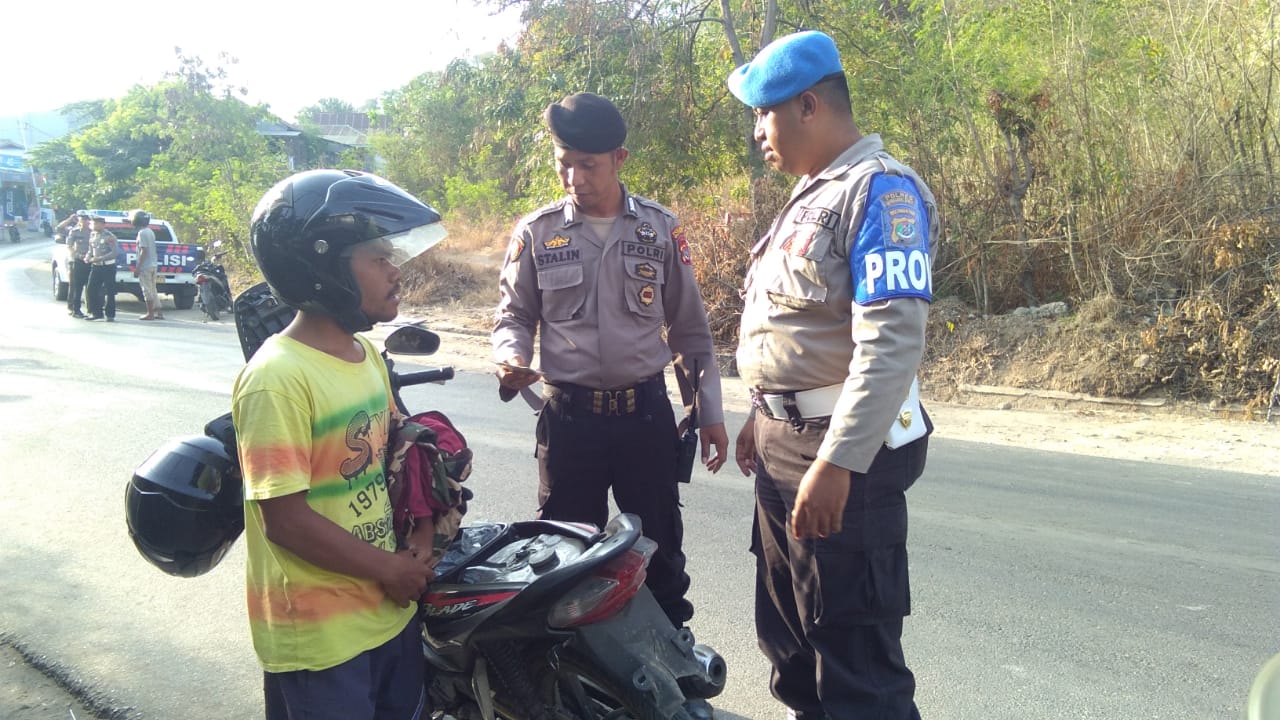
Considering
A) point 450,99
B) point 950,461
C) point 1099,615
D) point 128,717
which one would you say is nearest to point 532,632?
point 128,717

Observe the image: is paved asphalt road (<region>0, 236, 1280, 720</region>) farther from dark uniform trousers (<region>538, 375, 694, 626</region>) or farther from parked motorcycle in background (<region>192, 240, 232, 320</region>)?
parked motorcycle in background (<region>192, 240, 232, 320</region>)

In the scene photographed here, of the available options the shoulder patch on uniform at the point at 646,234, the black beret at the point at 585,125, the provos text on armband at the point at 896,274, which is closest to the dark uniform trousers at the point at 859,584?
the provos text on armband at the point at 896,274

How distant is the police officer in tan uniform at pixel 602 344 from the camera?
295 cm

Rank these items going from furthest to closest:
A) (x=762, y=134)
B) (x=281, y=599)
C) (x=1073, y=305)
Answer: (x=1073, y=305) → (x=762, y=134) → (x=281, y=599)

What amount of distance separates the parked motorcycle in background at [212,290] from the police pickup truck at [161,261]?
1196mm

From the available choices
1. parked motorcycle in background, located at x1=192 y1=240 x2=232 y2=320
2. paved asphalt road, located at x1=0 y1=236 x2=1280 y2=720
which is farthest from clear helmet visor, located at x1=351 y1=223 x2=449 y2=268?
parked motorcycle in background, located at x1=192 y1=240 x2=232 y2=320

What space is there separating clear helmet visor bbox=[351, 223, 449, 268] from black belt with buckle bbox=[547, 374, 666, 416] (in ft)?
3.21

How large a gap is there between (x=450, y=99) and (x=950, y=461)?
27.6 m

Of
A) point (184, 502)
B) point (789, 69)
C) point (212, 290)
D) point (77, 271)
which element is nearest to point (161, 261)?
point (77, 271)

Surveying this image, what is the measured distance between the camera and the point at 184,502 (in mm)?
2010

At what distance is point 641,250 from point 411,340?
0.89 m

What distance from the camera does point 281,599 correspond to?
→ 6.29ft

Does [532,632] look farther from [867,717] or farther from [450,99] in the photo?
[450,99]

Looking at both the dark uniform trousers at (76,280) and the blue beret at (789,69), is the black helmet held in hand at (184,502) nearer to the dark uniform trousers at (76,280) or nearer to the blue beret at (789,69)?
the blue beret at (789,69)
